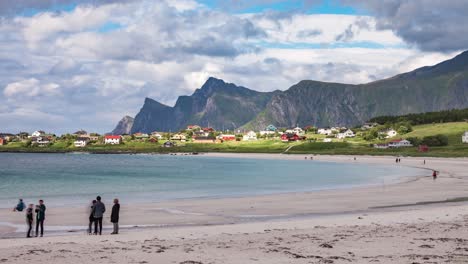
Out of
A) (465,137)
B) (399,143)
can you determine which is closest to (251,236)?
(399,143)

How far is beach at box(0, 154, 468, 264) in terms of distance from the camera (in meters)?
18.8

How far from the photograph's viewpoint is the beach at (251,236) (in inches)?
740

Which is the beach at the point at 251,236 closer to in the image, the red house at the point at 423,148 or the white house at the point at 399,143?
the red house at the point at 423,148

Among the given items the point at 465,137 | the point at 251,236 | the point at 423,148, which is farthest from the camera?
the point at 465,137

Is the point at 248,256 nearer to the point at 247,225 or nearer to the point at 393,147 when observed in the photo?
the point at 247,225

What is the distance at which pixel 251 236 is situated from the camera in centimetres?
2377

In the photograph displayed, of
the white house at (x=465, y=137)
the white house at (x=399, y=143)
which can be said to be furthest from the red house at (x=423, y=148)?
the white house at (x=465, y=137)

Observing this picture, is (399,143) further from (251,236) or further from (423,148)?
(251,236)

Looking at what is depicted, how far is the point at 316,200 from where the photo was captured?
1769 inches

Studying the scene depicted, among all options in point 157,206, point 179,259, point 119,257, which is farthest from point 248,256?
point 157,206

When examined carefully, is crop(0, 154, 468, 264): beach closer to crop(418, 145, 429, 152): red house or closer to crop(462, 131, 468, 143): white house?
crop(418, 145, 429, 152): red house

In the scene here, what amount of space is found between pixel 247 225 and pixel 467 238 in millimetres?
11014

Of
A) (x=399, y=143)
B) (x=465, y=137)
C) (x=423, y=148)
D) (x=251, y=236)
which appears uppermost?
(x=465, y=137)

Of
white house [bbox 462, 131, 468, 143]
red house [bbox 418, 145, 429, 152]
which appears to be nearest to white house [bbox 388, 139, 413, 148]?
red house [bbox 418, 145, 429, 152]
